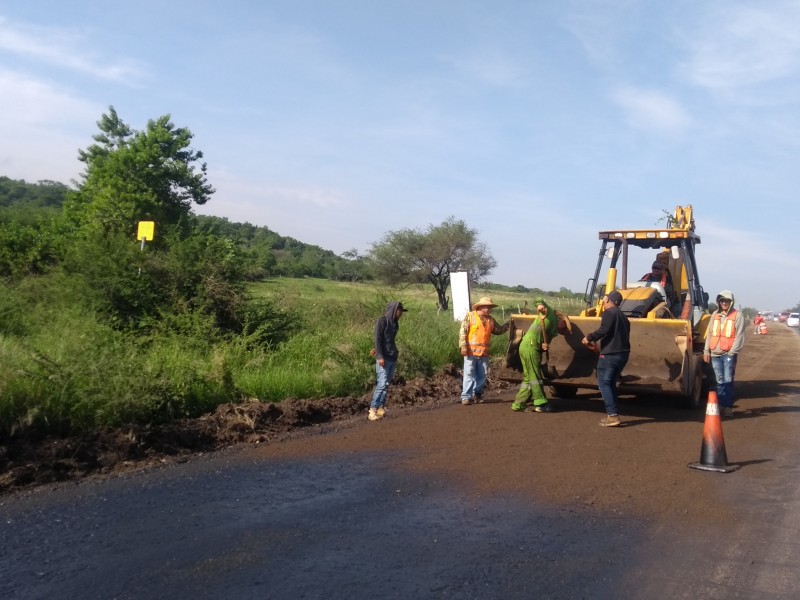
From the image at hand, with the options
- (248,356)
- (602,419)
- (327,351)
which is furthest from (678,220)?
(248,356)

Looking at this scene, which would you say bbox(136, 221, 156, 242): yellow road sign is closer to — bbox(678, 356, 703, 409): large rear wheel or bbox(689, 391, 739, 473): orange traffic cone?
bbox(678, 356, 703, 409): large rear wheel

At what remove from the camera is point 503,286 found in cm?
6994

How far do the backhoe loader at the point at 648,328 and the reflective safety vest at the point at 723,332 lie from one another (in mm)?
411

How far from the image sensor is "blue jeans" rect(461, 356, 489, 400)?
11602 millimetres

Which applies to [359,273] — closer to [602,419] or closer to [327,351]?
[327,351]

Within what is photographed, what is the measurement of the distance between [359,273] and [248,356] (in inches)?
1458

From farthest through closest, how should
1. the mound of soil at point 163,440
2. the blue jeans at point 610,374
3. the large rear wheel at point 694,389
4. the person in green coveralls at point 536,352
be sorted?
the large rear wheel at point 694,389, the person in green coveralls at point 536,352, the blue jeans at point 610,374, the mound of soil at point 163,440

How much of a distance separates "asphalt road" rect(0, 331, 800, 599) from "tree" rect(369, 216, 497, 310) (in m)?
36.7

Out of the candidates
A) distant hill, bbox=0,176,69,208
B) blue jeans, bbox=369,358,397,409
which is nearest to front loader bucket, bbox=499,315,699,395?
blue jeans, bbox=369,358,397,409

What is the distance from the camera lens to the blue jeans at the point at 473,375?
38.1 ft

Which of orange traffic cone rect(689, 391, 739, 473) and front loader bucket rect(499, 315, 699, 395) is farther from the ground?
→ front loader bucket rect(499, 315, 699, 395)

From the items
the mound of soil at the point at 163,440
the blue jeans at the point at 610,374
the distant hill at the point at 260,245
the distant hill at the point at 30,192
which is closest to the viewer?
the mound of soil at the point at 163,440

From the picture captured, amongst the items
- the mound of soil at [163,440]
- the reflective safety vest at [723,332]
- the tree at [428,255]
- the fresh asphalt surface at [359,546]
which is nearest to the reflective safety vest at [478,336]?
the mound of soil at [163,440]

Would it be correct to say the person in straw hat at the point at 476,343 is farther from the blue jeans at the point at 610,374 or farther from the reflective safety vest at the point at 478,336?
the blue jeans at the point at 610,374
